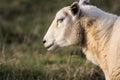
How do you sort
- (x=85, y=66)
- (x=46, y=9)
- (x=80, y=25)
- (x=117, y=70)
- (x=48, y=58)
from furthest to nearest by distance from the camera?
(x=46, y=9), (x=48, y=58), (x=85, y=66), (x=80, y=25), (x=117, y=70)

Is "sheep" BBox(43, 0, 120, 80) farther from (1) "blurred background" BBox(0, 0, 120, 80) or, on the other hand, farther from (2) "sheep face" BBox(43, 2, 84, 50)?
(1) "blurred background" BBox(0, 0, 120, 80)

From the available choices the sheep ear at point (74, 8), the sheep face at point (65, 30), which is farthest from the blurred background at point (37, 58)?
the sheep ear at point (74, 8)

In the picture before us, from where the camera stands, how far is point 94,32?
8812mm

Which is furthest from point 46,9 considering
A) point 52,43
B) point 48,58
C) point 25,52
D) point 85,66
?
point 52,43

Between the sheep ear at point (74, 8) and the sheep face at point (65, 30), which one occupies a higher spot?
the sheep ear at point (74, 8)

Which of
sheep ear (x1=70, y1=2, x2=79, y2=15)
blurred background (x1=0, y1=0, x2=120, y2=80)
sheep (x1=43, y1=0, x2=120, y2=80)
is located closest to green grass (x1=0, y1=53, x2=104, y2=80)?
blurred background (x1=0, y1=0, x2=120, y2=80)

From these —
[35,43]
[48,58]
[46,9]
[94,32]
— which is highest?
[46,9]

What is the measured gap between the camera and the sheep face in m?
8.86

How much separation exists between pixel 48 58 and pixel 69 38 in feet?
9.86

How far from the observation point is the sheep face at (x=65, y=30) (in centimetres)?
886

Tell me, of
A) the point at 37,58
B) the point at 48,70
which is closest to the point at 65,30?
the point at 48,70

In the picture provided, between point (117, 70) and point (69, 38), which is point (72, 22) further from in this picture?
point (117, 70)

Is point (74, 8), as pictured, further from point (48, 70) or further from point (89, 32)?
point (48, 70)

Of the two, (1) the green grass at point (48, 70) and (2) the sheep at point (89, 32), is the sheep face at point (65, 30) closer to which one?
(2) the sheep at point (89, 32)
